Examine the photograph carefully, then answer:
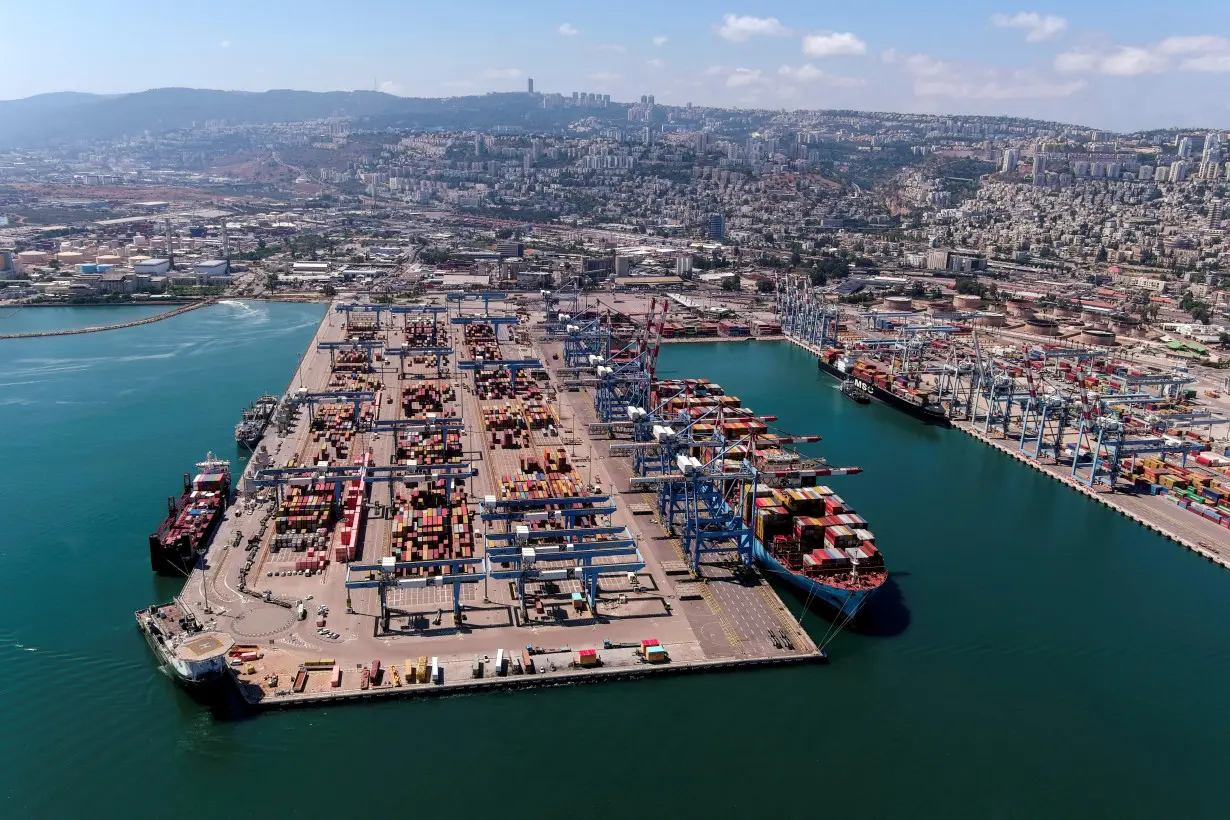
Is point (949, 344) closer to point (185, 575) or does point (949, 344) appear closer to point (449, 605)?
point (449, 605)

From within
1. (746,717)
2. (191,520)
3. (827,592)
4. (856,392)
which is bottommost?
(746,717)

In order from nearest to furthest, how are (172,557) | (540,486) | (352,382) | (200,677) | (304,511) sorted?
(200,677)
(172,557)
(304,511)
(540,486)
(352,382)

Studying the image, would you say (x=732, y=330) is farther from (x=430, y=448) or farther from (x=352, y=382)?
(x=430, y=448)

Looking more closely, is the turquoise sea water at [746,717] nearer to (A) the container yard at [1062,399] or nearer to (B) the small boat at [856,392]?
(A) the container yard at [1062,399]

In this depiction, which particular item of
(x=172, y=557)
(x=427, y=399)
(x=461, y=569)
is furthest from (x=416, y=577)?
(x=427, y=399)

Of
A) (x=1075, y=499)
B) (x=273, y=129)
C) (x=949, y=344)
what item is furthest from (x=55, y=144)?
(x=1075, y=499)

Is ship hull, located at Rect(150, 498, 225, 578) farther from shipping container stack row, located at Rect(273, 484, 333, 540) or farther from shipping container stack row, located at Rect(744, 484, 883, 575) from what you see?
shipping container stack row, located at Rect(744, 484, 883, 575)

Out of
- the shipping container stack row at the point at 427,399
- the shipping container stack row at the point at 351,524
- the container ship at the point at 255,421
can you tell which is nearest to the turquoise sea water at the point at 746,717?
the shipping container stack row at the point at 351,524
